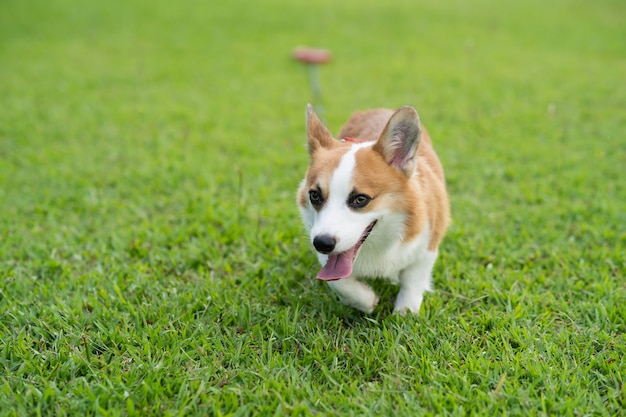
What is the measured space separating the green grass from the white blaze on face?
0.65 metres

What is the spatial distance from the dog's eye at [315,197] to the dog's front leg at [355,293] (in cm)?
47

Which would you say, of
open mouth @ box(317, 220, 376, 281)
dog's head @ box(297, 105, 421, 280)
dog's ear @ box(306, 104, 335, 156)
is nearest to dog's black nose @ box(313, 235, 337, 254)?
dog's head @ box(297, 105, 421, 280)

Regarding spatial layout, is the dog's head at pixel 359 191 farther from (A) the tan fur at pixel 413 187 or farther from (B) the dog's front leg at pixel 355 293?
(B) the dog's front leg at pixel 355 293

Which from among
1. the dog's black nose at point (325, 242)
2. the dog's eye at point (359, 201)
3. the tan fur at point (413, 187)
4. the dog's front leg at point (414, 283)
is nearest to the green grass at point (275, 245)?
the dog's front leg at point (414, 283)

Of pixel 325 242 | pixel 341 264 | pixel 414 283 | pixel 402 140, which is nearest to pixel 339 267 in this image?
pixel 341 264

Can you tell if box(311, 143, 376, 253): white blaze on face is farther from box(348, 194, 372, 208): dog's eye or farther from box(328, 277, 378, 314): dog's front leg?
box(328, 277, 378, 314): dog's front leg

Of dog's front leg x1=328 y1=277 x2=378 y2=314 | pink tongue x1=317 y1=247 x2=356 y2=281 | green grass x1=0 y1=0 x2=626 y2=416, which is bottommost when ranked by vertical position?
green grass x1=0 y1=0 x2=626 y2=416

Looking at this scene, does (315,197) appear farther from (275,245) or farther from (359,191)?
(275,245)

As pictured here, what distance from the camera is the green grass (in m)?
2.77

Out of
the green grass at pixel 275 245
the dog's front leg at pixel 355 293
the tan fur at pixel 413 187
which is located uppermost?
the tan fur at pixel 413 187

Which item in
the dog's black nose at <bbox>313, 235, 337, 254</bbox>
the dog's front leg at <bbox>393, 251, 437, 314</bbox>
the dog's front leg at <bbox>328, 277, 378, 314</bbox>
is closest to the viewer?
the dog's black nose at <bbox>313, 235, 337, 254</bbox>

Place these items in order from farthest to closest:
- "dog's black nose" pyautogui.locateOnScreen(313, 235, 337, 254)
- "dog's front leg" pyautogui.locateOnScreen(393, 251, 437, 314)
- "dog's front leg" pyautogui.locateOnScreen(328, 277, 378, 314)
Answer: "dog's front leg" pyautogui.locateOnScreen(393, 251, 437, 314) < "dog's front leg" pyautogui.locateOnScreen(328, 277, 378, 314) < "dog's black nose" pyautogui.locateOnScreen(313, 235, 337, 254)

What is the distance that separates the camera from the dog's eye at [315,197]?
2.97m

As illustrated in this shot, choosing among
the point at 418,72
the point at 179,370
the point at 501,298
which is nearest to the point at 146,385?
the point at 179,370
